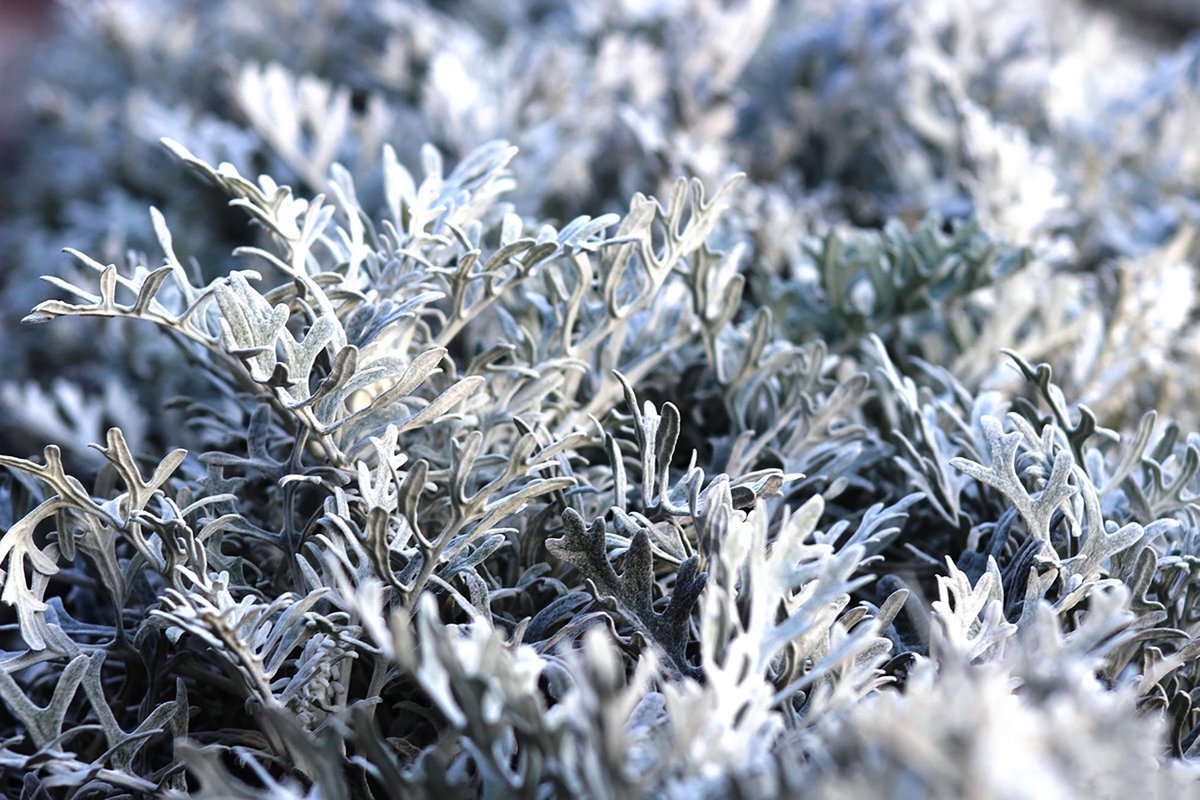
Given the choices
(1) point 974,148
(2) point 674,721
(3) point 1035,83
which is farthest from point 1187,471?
(3) point 1035,83

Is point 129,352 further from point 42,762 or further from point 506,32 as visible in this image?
point 506,32

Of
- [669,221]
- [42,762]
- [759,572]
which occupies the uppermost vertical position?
[669,221]

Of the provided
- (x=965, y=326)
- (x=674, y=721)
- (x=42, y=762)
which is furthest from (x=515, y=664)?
(x=965, y=326)

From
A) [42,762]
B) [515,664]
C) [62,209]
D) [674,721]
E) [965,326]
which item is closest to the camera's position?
[674,721]

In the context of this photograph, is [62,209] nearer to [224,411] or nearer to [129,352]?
[129,352]

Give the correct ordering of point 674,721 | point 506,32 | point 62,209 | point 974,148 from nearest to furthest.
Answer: point 674,721 < point 974,148 < point 62,209 < point 506,32

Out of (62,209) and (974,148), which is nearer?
(974,148)

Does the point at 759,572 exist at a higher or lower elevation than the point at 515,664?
higher
